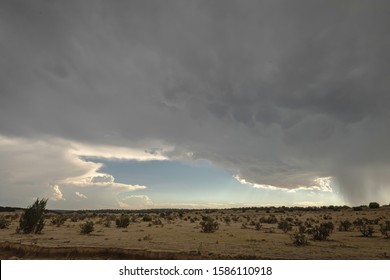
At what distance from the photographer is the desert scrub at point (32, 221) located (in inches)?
1058

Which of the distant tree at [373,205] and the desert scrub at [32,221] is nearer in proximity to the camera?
the desert scrub at [32,221]

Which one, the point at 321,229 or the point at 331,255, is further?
the point at 321,229

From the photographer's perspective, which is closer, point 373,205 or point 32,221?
point 32,221

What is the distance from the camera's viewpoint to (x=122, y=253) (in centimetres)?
1681

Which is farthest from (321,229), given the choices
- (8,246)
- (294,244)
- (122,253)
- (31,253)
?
(8,246)

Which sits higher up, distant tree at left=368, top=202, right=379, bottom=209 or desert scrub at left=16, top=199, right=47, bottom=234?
distant tree at left=368, top=202, right=379, bottom=209

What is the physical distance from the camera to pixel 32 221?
89.6 ft

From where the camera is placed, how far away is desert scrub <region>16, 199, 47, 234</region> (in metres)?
26.9

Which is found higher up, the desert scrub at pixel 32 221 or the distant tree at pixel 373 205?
the distant tree at pixel 373 205

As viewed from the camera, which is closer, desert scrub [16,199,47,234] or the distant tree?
desert scrub [16,199,47,234]

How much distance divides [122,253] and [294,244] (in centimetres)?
995

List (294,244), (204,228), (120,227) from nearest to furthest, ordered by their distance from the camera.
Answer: (294,244), (204,228), (120,227)

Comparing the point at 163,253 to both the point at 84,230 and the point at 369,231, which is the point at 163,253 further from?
the point at 369,231
